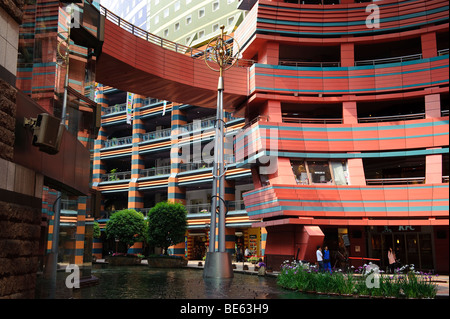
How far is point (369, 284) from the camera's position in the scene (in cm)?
1460

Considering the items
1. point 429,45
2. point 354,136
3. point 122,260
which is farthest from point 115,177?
point 429,45

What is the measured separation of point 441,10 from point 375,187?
11.4 m

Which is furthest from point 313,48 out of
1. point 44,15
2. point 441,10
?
point 44,15

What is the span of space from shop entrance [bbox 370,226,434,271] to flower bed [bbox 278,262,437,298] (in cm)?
1172

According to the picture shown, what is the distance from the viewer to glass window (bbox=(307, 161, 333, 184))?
2830 centimetres

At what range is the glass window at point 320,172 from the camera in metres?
28.3

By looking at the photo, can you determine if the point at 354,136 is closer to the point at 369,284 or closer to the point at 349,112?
the point at 349,112

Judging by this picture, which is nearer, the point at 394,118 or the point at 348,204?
the point at 348,204

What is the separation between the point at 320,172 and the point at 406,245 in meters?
6.93

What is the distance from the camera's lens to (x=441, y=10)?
27.2m

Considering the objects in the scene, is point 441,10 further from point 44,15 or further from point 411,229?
point 44,15

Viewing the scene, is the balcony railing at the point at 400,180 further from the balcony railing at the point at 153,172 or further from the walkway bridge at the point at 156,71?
the balcony railing at the point at 153,172

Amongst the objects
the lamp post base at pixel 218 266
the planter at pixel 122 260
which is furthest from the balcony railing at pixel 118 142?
the lamp post base at pixel 218 266

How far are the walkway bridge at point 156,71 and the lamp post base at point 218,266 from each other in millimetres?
11108
